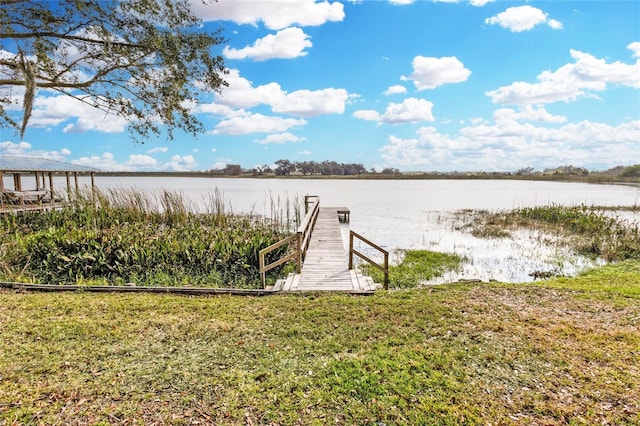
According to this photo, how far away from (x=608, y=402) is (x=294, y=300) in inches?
171

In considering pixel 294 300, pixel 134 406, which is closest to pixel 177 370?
pixel 134 406

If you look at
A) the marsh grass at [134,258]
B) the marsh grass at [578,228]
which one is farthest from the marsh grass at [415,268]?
the marsh grass at [578,228]

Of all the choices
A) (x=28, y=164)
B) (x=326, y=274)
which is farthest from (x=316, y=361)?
(x=28, y=164)

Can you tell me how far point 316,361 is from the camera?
4.09 metres

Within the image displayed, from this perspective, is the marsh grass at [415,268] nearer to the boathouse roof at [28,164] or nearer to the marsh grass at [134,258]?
the marsh grass at [134,258]

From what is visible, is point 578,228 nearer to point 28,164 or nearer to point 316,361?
point 316,361

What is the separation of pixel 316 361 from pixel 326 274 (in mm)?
3954

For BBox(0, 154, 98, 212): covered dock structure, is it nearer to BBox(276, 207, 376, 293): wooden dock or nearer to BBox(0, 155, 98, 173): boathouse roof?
BBox(0, 155, 98, 173): boathouse roof

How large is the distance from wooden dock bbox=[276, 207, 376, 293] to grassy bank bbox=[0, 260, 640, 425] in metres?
0.86

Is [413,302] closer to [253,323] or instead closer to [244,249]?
[253,323]

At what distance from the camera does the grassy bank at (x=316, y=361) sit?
3252mm

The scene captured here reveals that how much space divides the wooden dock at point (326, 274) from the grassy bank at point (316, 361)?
86 cm

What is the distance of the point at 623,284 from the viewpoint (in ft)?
26.4

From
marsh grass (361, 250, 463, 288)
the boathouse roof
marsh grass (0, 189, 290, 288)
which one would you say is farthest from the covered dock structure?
marsh grass (361, 250, 463, 288)
